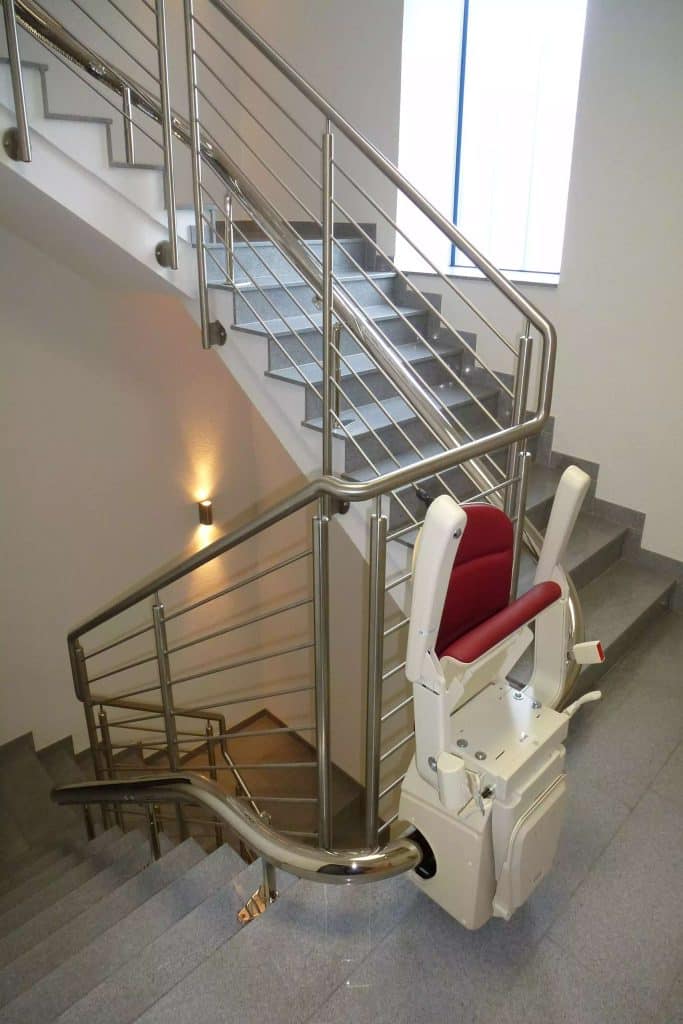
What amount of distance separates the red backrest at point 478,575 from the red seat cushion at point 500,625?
3 cm

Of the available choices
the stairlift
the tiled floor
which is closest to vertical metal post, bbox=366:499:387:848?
the stairlift

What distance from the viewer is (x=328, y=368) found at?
1.94 meters

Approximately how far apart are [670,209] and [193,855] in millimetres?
3132

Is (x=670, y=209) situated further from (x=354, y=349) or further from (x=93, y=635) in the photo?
(x=93, y=635)

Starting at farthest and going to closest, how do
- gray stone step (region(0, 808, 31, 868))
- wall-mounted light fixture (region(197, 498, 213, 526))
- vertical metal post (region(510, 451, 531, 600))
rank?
wall-mounted light fixture (region(197, 498, 213, 526))
gray stone step (region(0, 808, 31, 868))
vertical metal post (region(510, 451, 531, 600))

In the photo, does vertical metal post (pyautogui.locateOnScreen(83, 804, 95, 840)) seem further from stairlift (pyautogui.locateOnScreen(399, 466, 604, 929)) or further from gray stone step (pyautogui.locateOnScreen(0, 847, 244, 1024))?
stairlift (pyautogui.locateOnScreen(399, 466, 604, 929))

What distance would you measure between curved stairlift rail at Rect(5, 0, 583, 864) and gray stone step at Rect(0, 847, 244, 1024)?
0.51 m

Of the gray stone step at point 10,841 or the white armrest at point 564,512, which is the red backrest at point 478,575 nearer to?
the white armrest at point 564,512

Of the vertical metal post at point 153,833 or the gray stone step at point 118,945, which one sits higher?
the gray stone step at point 118,945

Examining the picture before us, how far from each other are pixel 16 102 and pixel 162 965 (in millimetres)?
2423

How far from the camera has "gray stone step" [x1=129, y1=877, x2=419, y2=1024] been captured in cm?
139

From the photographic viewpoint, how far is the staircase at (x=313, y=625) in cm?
149

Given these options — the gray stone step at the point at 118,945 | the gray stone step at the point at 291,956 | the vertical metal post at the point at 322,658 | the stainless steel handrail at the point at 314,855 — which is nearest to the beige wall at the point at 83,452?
the gray stone step at the point at 118,945

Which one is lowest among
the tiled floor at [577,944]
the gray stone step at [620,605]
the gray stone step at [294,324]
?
the tiled floor at [577,944]
